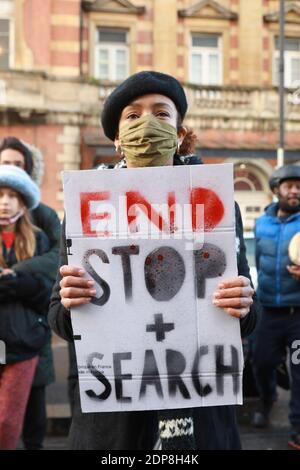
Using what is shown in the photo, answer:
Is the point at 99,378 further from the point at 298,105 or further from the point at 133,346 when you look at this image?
the point at 298,105

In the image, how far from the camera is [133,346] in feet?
5.25

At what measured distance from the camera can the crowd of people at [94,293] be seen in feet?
5.53

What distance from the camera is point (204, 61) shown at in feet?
55.8

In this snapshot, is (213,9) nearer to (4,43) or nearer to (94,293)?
(4,43)

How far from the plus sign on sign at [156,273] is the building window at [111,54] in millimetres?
15452

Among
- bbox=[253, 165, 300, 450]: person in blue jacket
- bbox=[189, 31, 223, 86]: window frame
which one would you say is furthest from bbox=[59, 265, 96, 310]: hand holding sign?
bbox=[189, 31, 223, 86]: window frame

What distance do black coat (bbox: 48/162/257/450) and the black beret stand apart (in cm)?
40

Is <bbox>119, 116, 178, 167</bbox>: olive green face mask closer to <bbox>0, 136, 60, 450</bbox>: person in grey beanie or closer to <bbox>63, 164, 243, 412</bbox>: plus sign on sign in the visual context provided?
<bbox>63, 164, 243, 412</bbox>: plus sign on sign

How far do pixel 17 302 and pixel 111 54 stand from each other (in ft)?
47.7

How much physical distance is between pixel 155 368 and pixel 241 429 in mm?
2927

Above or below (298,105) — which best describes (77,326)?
below

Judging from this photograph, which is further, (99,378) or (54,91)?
(54,91)

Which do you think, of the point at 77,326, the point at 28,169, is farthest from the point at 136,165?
the point at 28,169

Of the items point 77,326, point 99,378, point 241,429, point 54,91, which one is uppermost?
point 54,91
